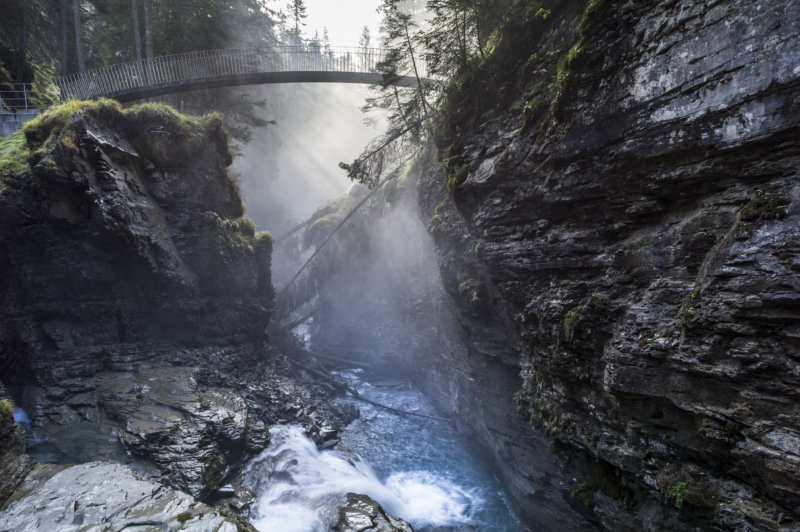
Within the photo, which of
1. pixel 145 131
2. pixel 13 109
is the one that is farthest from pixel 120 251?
pixel 13 109

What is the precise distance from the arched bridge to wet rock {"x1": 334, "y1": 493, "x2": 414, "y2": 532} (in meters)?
14.6

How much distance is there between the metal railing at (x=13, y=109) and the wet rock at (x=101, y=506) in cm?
1306

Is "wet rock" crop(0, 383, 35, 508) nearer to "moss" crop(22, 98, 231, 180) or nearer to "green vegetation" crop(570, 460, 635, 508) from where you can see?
"moss" crop(22, 98, 231, 180)

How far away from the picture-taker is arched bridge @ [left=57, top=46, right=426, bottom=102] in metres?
15.3

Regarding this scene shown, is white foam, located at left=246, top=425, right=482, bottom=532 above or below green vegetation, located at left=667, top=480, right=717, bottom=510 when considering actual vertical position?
below

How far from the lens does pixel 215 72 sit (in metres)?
16.7

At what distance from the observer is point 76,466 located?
732 cm

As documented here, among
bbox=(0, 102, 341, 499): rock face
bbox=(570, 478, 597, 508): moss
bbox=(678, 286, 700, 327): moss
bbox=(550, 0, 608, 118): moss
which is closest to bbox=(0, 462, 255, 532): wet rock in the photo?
bbox=(0, 102, 341, 499): rock face

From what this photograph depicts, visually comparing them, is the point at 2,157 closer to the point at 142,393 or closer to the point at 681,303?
the point at 142,393

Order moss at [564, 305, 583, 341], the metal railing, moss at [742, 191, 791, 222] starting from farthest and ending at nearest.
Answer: the metal railing
moss at [564, 305, 583, 341]
moss at [742, 191, 791, 222]

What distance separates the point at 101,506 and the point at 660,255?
10.5 m

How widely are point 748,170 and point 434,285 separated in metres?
12.9

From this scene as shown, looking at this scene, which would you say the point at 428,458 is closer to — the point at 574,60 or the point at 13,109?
the point at 574,60

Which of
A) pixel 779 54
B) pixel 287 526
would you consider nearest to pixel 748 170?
pixel 779 54
